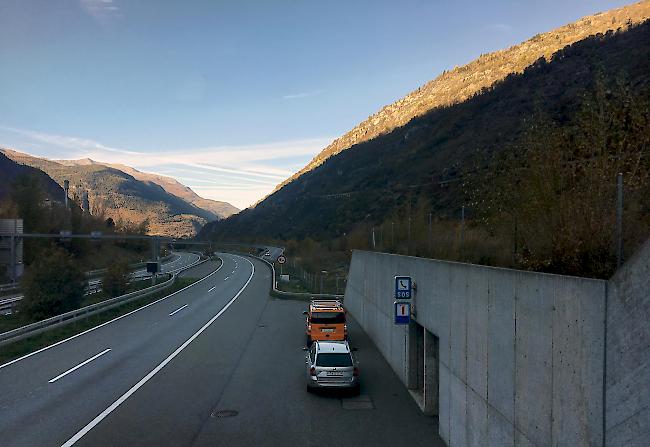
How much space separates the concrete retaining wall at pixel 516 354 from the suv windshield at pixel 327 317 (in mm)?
8560

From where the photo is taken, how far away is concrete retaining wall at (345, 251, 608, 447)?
610 centimetres

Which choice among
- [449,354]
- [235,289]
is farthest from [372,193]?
[449,354]

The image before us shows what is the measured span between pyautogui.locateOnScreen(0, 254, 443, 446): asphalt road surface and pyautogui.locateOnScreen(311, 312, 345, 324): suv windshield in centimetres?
157

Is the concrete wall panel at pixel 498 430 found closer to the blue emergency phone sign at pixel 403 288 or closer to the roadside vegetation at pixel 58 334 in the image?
the blue emergency phone sign at pixel 403 288

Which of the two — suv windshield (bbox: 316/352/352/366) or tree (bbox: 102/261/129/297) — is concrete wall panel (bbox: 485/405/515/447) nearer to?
suv windshield (bbox: 316/352/352/366)

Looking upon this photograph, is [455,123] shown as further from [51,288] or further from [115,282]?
[51,288]

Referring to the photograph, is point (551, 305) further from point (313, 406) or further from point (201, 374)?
point (201, 374)

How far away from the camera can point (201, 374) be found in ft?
58.8

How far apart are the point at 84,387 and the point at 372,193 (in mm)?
75656

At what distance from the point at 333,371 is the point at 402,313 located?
2.68 metres

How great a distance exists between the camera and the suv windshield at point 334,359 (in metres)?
15.7

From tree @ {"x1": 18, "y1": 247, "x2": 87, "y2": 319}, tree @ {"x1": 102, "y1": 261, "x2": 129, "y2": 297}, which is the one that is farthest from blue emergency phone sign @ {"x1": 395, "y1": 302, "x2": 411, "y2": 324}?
tree @ {"x1": 102, "y1": 261, "x2": 129, "y2": 297}

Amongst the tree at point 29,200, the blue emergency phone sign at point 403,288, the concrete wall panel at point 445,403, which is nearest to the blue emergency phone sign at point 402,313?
the blue emergency phone sign at point 403,288

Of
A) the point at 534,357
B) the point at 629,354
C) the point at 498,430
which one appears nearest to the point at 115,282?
the point at 498,430
